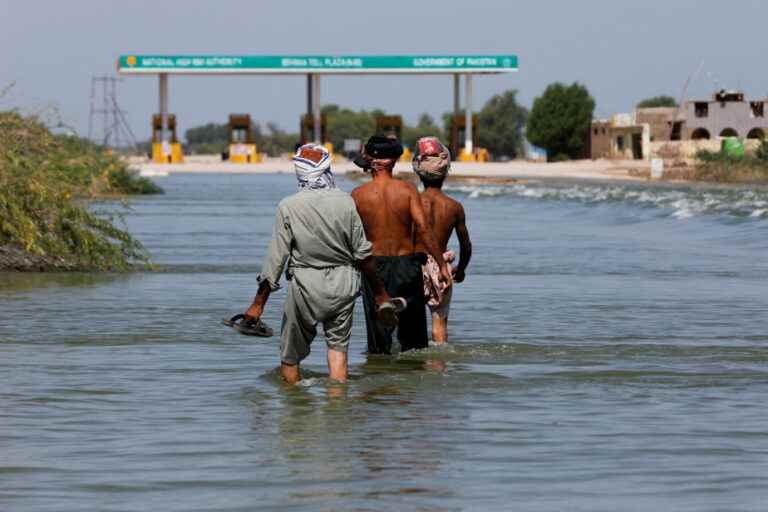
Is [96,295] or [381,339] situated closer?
[381,339]

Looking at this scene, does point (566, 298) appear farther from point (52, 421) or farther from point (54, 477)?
point (54, 477)

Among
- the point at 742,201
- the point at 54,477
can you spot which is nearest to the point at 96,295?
the point at 54,477

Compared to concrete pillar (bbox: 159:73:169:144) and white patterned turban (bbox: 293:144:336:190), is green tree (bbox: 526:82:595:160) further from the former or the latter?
white patterned turban (bbox: 293:144:336:190)

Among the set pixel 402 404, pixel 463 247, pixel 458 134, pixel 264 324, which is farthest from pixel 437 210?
pixel 458 134

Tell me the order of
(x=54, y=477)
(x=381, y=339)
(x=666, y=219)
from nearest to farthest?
(x=54, y=477) < (x=381, y=339) < (x=666, y=219)

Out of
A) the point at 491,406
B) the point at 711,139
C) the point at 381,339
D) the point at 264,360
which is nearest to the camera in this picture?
the point at 491,406

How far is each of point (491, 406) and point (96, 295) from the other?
867cm

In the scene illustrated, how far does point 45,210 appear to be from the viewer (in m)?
19.4

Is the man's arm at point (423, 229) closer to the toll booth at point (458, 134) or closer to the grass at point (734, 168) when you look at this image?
the grass at point (734, 168)

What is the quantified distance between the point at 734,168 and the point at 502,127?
278ft

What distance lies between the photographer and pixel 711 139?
9662 centimetres

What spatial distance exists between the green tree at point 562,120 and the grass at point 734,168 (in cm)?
3605

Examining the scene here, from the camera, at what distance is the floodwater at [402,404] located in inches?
299

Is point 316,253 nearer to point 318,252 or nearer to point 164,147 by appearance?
point 318,252
